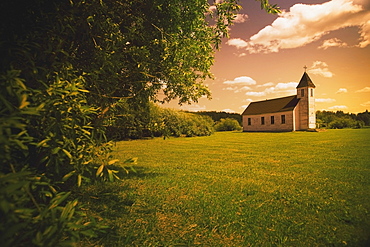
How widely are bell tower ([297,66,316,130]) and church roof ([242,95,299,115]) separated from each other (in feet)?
5.64

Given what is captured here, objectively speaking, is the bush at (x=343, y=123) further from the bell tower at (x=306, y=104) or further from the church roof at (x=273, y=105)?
the church roof at (x=273, y=105)

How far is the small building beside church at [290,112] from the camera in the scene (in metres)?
43.5

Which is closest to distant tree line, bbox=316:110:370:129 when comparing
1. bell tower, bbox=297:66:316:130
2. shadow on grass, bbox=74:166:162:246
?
bell tower, bbox=297:66:316:130

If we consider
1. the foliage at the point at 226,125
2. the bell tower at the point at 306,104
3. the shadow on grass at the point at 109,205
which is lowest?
the shadow on grass at the point at 109,205

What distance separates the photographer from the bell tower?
142ft

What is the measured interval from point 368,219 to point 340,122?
51.8 meters

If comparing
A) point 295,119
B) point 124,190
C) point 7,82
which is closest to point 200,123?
point 295,119

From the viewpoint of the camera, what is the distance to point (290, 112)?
43938 mm

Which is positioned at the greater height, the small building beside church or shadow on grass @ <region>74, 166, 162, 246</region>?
the small building beside church

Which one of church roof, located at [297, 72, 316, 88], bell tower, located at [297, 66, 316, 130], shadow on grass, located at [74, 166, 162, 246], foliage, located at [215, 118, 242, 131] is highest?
church roof, located at [297, 72, 316, 88]

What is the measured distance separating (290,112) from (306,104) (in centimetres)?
359

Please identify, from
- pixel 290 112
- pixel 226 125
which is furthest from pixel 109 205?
pixel 226 125

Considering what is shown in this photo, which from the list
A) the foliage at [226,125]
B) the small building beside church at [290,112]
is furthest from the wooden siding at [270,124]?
the foliage at [226,125]

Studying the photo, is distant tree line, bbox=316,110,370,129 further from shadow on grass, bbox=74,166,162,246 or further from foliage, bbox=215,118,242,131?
shadow on grass, bbox=74,166,162,246
